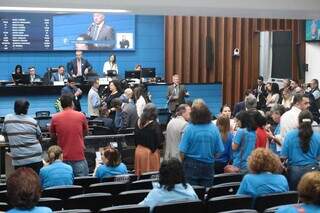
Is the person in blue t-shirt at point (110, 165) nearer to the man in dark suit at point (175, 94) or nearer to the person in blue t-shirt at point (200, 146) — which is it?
the person in blue t-shirt at point (200, 146)

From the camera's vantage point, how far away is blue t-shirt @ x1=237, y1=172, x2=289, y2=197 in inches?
183

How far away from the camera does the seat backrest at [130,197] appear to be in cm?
473

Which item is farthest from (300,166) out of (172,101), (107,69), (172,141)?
(107,69)

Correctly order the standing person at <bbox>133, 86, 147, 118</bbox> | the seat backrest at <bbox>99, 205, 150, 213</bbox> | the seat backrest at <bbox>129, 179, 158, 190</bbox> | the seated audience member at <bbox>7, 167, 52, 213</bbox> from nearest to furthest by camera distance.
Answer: the seated audience member at <bbox>7, 167, 52, 213</bbox> < the seat backrest at <bbox>99, 205, 150, 213</bbox> < the seat backrest at <bbox>129, 179, 158, 190</bbox> < the standing person at <bbox>133, 86, 147, 118</bbox>

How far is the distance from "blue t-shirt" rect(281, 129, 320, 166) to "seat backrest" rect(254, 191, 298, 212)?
4.05 feet

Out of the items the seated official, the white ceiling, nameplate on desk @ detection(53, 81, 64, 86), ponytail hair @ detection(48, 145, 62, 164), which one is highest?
the white ceiling

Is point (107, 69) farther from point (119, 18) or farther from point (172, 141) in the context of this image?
point (172, 141)

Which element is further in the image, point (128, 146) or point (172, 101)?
point (172, 101)

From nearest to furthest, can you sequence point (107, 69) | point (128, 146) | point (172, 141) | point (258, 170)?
point (258, 170) → point (172, 141) → point (128, 146) → point (107, 69)

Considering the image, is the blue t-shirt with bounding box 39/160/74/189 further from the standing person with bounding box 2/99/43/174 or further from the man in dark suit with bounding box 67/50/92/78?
the man in dark suit with bounding box 67/50/92/78

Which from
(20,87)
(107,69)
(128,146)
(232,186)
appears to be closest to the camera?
(232,186)

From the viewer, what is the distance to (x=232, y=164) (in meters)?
6.46

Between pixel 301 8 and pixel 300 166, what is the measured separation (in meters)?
2.57

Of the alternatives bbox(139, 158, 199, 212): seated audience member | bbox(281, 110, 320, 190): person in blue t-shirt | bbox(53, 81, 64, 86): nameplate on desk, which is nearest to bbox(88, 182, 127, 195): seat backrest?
bbox(139, 158, 199, 212): seated audience member
